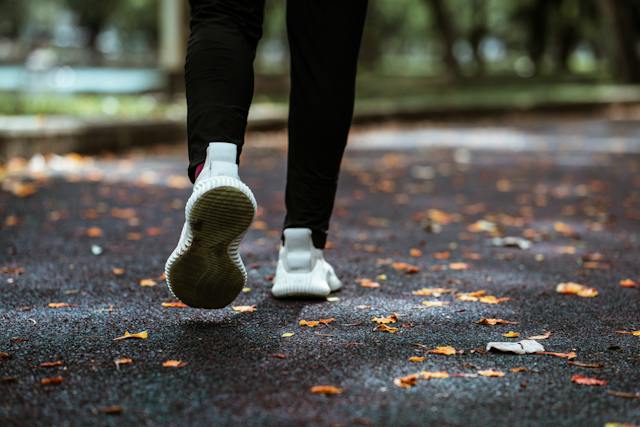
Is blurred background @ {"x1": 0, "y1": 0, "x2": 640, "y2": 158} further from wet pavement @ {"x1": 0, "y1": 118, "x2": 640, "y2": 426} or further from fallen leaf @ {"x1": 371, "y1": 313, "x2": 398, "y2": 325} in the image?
fallen leaf @ {"x1": 371, "y1": 313, "x2": 398, "y2": 325}

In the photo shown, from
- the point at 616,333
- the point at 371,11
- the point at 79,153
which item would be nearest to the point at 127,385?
the point at 616,333

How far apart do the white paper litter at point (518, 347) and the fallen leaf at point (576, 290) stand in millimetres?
821

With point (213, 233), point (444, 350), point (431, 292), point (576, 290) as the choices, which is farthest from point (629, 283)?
point (213, 233)

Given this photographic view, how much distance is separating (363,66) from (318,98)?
3529 cm

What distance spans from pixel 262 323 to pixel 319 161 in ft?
1.86

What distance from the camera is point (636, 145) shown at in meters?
11.0

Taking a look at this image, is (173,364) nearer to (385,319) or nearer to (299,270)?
(385,319)

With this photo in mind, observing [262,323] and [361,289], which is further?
[361,289]

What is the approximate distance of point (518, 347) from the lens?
2404 mm

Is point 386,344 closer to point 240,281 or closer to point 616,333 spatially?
point 240,281

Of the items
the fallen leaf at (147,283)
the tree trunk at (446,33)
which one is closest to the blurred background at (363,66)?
the tree trunk at (446,33)

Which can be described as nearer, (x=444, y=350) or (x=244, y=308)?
(x=444, y=350)

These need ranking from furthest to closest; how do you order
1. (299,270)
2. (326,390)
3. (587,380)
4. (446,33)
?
1. (446,33)
2. (299,270)
3. (587,380)
4. (326,390)

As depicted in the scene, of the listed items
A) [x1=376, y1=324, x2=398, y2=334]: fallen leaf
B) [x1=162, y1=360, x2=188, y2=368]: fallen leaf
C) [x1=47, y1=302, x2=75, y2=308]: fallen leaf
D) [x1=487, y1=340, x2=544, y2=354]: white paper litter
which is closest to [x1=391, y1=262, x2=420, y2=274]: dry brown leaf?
[x1=376, y1=324, x2=398, y2=334]: fallen leaf
